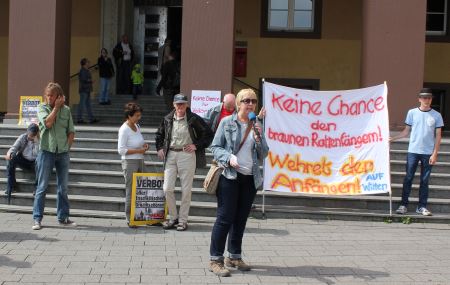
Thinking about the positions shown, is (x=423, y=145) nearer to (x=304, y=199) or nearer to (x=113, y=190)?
(x=304, y=199)

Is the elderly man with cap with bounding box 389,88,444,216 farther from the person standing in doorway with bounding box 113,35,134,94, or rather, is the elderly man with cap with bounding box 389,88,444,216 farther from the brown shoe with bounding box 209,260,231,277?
the person standing in doorway with bounding box 113,35,134,94

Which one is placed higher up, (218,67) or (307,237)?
(218,67)

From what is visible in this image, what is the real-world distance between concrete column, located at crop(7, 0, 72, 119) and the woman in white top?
4.50m

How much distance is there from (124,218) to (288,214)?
2456 mm

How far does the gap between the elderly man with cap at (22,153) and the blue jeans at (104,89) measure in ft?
19.9

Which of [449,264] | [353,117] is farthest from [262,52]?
[449,264]

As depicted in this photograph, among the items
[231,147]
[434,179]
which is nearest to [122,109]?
[434,179]

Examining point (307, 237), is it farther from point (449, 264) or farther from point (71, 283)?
point (71, 283)

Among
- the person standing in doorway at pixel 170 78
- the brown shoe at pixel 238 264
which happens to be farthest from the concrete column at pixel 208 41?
the brown shoe at pixel 238 264

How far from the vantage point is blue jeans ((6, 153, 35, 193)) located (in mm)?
9883

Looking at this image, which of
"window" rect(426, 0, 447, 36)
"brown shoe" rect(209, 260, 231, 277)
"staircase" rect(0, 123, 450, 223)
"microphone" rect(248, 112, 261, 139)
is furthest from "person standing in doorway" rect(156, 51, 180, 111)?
"brown shoe" rect(209, 260, 231, 277)

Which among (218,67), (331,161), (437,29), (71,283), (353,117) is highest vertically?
(437,29)

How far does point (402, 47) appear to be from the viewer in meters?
11.8

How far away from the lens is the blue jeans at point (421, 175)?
934 centimetres
